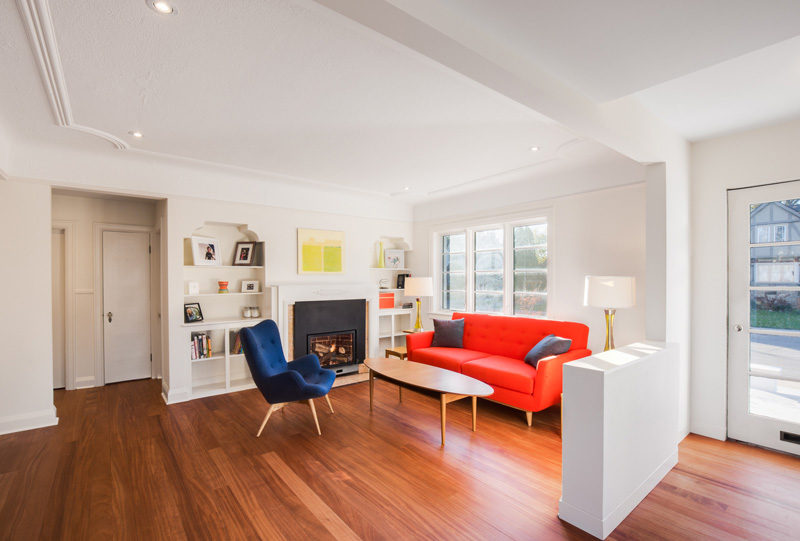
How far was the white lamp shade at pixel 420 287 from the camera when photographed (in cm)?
534

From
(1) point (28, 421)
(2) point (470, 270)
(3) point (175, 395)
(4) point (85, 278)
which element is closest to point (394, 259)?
(2) point (470, 270)

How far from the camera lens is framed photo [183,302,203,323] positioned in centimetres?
433

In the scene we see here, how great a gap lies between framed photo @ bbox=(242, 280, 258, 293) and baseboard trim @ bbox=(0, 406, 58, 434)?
209 centimetres

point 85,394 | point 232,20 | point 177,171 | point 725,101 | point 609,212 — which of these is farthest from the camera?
point 85,394

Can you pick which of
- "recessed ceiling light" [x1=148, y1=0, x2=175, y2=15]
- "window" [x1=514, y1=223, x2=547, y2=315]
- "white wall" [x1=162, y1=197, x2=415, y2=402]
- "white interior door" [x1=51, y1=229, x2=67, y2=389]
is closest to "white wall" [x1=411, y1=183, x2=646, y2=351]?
"window" [x1=514, y1=223, x2=547, y2=315]

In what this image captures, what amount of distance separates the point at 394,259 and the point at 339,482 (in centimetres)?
399

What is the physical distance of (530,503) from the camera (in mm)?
2260

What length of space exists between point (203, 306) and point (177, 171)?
160 centimetres

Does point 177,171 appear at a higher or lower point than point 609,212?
higher

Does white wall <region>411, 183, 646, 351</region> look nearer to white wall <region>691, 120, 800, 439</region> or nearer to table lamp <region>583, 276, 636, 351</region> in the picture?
white wall <region>691, 120, 800, 439</region>

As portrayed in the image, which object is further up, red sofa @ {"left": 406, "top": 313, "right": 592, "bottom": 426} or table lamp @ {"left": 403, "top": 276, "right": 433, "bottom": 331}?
table lamp @ {"left": 403, "top": 276, "right": 433, "bottom": 331}

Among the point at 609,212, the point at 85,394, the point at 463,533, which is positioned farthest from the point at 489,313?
the point at 85,394

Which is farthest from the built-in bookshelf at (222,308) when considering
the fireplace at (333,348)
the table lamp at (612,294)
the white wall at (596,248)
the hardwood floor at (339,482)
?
the table lamp at (612,294)

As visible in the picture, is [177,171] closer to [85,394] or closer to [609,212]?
[85,394]
